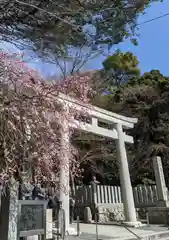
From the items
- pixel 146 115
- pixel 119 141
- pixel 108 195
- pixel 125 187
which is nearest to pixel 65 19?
pixel 119 141

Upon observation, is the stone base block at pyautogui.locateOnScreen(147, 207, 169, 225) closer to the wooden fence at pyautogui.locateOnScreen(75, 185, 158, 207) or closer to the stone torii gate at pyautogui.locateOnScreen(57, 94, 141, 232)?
the wooden fence at pyautogui.locateOnScreen(75, 185, 158, 207)

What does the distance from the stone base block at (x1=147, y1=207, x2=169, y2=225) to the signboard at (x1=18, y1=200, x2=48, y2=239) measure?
5341mm

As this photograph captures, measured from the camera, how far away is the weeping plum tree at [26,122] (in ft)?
8.24

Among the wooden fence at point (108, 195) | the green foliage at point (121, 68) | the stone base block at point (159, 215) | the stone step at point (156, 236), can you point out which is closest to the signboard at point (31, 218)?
the stone step at point (156, 236)

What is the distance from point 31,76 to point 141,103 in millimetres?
11195

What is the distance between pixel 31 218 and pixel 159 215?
18.5 feet

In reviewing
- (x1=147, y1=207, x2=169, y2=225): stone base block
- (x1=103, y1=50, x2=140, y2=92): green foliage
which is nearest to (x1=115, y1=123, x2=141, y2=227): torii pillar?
(x1=147, y1=207, x2=169, y2=225): stone base block

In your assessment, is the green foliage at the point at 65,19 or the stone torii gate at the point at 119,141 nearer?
the green foliage at the point at 65,19

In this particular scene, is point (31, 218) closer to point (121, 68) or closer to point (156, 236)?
point (156, 236)

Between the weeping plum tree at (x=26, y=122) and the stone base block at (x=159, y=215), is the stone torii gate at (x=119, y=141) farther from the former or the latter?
the weeping plum tree at (x=26, y=122)

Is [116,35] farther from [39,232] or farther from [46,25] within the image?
[39,232]

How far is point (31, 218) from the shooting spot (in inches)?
108

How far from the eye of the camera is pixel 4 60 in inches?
106

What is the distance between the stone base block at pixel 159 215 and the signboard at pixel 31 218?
210 inches
